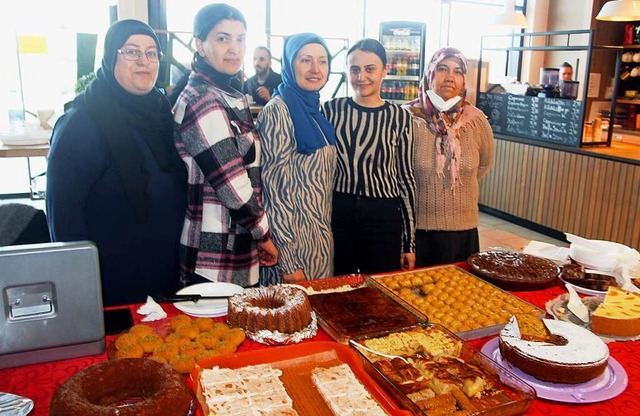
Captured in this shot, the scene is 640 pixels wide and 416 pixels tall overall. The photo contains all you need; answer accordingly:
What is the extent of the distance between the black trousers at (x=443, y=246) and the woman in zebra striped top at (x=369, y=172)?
196mm

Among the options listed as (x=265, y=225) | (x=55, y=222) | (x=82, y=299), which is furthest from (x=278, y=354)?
(x=55, y=222)

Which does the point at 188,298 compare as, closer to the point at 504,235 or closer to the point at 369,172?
the point at 369,172

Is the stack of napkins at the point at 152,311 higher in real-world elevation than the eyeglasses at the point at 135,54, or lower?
lower

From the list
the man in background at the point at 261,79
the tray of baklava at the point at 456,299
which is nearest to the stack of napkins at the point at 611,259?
the tray of baklava at the point at 456,299

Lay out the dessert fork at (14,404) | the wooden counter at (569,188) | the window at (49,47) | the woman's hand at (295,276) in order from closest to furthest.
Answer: the dessert fork at (14,404), the woman's hand at (295,276), the wooden counter at (569,188), the window at (49,47)

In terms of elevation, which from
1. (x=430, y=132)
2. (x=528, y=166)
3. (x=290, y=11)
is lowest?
(x=528, y=166)

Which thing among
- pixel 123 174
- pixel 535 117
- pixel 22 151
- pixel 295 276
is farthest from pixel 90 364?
pixel 535 117

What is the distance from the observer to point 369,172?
2.29 metres

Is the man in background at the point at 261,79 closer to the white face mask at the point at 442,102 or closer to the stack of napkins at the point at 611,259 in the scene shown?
the white face mask at the point at 442,102

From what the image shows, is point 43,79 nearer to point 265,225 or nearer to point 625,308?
point 265,225

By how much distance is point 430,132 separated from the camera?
250 centimetres

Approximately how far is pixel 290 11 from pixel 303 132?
211 inches

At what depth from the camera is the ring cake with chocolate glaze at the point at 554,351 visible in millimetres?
1169

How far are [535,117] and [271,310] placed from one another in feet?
14.7
